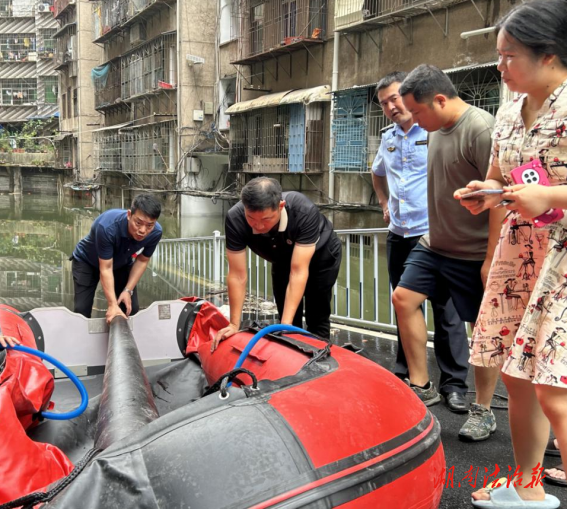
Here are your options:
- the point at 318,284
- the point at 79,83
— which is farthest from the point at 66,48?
the point at 318,284

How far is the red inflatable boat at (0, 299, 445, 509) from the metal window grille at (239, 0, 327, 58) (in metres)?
12.8

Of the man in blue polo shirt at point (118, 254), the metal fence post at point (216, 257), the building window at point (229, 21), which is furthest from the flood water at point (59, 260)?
the building window at point (229, 21)

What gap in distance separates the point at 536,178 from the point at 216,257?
17.6 feet

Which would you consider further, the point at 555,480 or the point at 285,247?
the point at 285,247

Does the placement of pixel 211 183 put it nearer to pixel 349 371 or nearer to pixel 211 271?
pixel 211 271

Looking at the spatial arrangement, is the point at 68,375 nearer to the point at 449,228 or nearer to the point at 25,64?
the point at 449,228

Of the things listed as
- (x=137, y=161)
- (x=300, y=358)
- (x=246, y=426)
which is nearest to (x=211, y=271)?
(x=300, y=358)

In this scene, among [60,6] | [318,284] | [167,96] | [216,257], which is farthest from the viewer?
[60,6]

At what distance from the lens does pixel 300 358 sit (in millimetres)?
2080

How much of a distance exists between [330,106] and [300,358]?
40.0 ft

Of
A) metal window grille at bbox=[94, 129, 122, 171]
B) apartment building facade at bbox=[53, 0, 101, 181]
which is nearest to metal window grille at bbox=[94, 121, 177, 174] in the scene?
metal window grille at bbox=[94, 129, 122, 171]

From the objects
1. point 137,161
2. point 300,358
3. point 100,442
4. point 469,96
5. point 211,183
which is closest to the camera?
point 100,442

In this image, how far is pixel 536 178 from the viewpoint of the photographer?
1.64 metres

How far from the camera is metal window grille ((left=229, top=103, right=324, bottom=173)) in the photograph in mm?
13781
